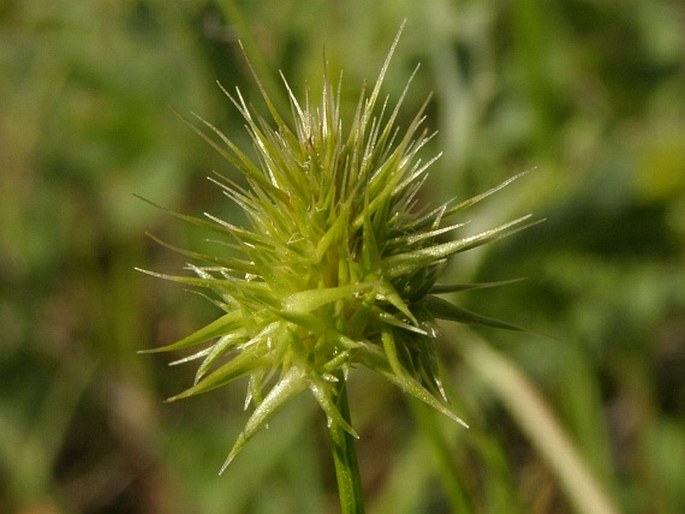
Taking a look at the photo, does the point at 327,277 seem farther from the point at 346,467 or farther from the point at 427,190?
the point at 427,190

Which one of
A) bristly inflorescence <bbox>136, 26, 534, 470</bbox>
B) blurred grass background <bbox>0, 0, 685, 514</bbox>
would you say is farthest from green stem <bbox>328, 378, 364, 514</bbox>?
blurred grass background <bbox>0, 0, 685, 514</bbox>

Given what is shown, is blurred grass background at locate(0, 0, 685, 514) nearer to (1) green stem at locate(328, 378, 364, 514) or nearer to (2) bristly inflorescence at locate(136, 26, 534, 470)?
(1) green stem at locate(328, 378, 364, 514)

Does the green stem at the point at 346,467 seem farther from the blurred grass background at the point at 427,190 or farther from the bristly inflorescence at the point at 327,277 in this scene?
the blurred grass background at the point at 427,190

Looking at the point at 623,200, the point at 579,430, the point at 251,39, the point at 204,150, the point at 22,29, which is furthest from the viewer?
the point at 22,29

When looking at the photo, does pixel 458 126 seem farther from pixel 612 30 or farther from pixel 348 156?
pixel 348 156

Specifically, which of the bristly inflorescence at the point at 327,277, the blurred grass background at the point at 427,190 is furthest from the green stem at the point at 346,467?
the blurred grass background at the point at 427,190

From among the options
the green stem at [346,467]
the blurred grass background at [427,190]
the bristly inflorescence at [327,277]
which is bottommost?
the blurred grass background at [427,190]

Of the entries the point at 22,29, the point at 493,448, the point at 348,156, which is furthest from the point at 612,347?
the point at 22,29
